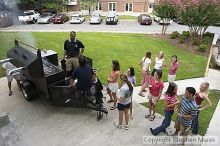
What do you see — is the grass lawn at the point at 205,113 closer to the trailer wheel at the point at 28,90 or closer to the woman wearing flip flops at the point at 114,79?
the woman wearing flip flops at the point at 114,79

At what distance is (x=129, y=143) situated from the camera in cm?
677

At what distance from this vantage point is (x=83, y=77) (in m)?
7.15

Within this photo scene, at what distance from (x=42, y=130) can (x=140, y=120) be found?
3085mm

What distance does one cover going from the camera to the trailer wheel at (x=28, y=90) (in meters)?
8.42

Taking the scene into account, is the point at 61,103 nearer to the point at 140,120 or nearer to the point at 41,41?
the point at 140,120

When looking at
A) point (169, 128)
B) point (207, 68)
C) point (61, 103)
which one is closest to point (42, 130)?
point (61, 103)

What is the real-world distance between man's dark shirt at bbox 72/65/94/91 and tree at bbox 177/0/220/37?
11.8 meters

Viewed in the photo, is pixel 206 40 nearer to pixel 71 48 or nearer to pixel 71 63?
pixel 71 48

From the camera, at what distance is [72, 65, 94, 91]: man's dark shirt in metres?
7.08

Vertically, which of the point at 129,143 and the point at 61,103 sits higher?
the point at 61,103

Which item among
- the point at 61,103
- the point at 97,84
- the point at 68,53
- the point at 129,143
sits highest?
the point at 68,53

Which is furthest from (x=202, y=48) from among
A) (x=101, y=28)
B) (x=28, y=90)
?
(x=101, y=28)

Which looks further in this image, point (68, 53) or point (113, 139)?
point (68, 53)

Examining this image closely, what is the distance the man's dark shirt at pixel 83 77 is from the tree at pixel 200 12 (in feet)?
38.8
